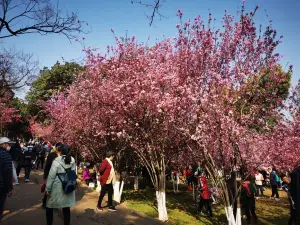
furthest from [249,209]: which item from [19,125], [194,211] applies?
[19,125]

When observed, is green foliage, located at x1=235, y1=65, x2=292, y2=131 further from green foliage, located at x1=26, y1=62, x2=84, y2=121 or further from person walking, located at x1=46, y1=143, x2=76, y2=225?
green foliage, located at x1=26, y1=62, x2=84, y2=121

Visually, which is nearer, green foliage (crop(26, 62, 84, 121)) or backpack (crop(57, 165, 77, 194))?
backpack (crop(57, 165, 77, 194))

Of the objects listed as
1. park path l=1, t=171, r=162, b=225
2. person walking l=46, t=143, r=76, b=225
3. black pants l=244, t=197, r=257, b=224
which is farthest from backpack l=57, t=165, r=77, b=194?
black pants l=244, t=197, r=257, b=224

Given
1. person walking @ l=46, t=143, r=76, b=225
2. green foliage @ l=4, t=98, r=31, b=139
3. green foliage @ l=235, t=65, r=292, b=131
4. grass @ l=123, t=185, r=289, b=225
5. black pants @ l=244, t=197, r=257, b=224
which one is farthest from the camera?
green foliage @ l=4, t=98, r=31, b=139

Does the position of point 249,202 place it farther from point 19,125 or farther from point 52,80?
point 19,125

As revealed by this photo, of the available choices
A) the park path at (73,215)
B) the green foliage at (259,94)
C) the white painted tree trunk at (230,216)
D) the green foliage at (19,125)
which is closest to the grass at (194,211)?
the park path at (73,215)

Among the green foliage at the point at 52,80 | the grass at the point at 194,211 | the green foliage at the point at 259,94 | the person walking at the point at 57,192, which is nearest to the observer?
the person walking at the point at 57,192

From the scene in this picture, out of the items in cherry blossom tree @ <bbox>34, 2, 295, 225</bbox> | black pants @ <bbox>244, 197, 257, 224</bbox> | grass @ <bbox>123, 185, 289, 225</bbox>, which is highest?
cherry blossom tree @ <bbox>34, 2, 295, 225</bbox>

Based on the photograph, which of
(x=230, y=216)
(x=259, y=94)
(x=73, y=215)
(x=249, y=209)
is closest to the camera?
(x=230, y=216)

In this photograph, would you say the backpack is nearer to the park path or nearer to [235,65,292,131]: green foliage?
the park path

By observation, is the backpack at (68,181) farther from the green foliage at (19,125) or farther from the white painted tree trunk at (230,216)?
the green foliage at (19,125)

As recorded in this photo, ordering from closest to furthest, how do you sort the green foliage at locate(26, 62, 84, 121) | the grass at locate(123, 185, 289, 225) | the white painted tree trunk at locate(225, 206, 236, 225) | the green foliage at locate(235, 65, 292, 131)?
the white painted tree trunk at locate(225, 206, 236, 225)
the green foliage at locate(235, 65, 292, 131)
the grass at locate(123, 185, 289, 225)
the green foliage at locate(26, 62, 84, 121)

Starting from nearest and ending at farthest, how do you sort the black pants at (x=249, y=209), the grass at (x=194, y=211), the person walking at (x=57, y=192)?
the person walking at (x=57, y=192)
the black pants at (x=249, y=209)
the grass at (x=194, y=211)

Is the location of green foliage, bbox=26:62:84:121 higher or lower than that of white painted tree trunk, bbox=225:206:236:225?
higher
